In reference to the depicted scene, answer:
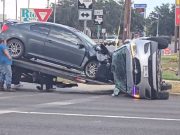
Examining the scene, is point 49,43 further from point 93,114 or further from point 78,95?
point 93,114

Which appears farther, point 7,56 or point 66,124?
point 7,56

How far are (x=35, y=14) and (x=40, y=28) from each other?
5.39 m

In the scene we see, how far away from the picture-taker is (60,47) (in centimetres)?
1734

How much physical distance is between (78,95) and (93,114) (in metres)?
5.20

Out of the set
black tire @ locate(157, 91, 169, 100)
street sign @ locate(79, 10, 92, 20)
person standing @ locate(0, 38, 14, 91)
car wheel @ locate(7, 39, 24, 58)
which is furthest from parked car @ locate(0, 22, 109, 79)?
street sign @ locate(79, 10, 92, 20)

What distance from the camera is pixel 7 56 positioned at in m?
17.1

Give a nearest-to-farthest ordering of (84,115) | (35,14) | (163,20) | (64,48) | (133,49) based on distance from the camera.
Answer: (84,115), (133,49), (64,48), (35,14), (163,20)

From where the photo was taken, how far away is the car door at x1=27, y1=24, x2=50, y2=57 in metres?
17.4

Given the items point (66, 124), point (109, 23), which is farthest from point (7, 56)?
point (109, 23)

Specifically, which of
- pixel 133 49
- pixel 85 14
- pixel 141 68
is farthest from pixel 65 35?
pixel 141 68

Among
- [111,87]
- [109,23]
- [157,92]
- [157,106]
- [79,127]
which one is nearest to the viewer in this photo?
[79,127]

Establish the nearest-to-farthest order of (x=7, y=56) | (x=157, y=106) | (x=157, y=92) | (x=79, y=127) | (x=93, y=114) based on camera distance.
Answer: (x=79, y=127) → (x=93, y=114) → (x=157, y=106) → (x=157, y=92) → (x=7, y=56)

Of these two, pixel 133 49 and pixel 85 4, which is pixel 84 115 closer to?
pixel 133 49

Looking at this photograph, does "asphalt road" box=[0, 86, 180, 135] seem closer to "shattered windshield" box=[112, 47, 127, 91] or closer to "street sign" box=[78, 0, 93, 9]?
"shattered windshield" box=[112, 47, 127, 91]
